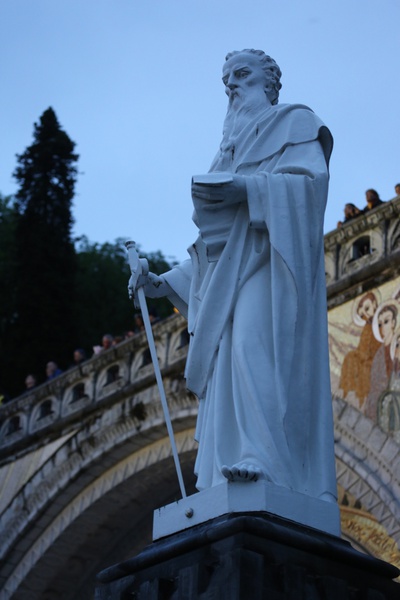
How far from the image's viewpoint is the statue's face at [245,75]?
6410 millimetres

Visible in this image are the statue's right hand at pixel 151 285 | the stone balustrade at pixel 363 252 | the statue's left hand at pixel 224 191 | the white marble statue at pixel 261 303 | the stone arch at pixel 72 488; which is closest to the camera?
the white marble statue at pixel 261 303

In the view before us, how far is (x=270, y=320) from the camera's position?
5688mm

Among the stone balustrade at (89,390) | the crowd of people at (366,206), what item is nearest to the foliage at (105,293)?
the stone balustrade at (89,390)

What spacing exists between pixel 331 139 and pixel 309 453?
5.07 feet

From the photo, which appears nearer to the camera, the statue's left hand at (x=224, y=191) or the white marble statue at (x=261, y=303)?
the white marble statue at (x=261, y=303)

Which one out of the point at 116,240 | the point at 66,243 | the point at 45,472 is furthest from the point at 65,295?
the point at 45,472

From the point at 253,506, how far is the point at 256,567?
335mm

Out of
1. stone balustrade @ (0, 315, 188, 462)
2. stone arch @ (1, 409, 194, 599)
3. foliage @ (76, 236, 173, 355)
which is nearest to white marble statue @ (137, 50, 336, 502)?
stone balustrade @ (0, 315, 188, 462)

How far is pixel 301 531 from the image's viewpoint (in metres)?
5.10

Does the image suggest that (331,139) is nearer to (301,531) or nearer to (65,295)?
(301,531)

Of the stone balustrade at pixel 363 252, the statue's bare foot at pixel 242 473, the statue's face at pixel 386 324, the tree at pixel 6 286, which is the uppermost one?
the tree at pixel 6 286

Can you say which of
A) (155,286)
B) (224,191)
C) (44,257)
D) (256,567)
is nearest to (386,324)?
(155,286)

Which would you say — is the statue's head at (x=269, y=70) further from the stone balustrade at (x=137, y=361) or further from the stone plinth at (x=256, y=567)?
the stone balustrade at (x=137, y=361)

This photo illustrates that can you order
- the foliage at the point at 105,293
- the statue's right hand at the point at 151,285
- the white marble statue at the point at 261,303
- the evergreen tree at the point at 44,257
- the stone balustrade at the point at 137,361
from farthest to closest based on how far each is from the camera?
1. the foliage at the point at 105,293
2. the evergreen tree at the point at 44,257
3. the stone balustrade at the point at 137,361
4. the statue's right hand at the point at 151,285
5. the white marble statue at the point at 261,303
